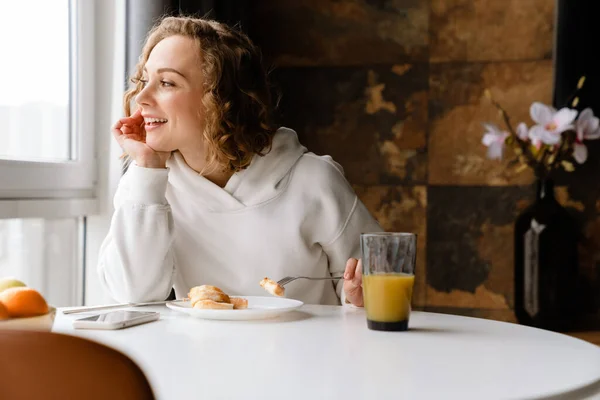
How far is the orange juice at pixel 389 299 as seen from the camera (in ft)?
3.96

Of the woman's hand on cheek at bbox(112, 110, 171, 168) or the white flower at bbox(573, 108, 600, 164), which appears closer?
the woman's hand on cheek at bbox(112, 110, 171, 168)

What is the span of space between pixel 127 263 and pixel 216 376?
843 millimetres

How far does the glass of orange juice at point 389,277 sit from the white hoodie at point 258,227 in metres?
0.60

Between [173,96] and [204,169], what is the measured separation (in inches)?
7.0

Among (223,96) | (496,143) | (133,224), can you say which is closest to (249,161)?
(223,96)

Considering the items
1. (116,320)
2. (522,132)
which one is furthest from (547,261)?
(116,320)

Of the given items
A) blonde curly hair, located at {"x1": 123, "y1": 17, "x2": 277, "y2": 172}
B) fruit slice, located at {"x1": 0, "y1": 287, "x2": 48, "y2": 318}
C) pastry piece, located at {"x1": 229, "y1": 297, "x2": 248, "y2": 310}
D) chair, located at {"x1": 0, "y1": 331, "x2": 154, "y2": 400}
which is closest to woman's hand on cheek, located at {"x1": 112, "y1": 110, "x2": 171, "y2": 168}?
blonde curly hair, located at {"x1": 123, "y1": 17, "x2": 277, "y2": 172}

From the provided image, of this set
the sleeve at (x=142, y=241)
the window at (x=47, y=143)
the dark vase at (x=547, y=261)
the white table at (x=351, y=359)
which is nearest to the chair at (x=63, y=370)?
the white table at (x=351, y=359)

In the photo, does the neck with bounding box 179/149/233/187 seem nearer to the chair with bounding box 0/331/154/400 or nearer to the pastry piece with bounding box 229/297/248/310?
the pastry piece with bounding box 229/297/248/310

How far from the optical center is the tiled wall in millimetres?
3076

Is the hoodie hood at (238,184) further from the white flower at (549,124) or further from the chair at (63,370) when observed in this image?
the chair at (63,370)

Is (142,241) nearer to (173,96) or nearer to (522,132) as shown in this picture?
(173,96)

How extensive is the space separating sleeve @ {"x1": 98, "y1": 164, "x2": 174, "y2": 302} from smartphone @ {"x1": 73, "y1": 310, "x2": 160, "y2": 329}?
1.14 feet

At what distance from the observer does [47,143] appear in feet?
7.72
